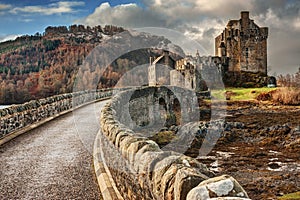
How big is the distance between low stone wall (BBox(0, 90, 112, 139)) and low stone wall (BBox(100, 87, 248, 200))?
5.87 m

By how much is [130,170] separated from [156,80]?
37.3 meters

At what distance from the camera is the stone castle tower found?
49659 mm

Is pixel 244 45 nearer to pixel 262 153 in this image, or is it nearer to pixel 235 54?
pixel 235 54

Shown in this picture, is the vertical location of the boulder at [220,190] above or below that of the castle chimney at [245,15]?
below

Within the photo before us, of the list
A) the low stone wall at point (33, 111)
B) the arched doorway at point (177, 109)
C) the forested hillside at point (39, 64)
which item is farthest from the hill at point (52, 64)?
the low stone wall at point (33, 111)

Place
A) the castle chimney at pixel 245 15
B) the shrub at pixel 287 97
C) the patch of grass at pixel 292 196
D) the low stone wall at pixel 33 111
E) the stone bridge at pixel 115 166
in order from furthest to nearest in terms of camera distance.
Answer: the castle chimney at pixel 245 15, the shrub at pixel 287 97, the low stone wall at pixel 33 111, the patch of grass at pixel 292 196, the stone bridge at pixel 115 166

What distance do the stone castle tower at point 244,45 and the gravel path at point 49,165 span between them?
39.7 m

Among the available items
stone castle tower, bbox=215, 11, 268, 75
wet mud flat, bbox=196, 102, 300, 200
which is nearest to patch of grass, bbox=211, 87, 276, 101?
wet mud flat, bbox=196, 102, 300, 200

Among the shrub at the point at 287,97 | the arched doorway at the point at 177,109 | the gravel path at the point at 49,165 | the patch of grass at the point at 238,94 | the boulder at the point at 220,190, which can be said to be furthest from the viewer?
the patch of grass at the point at 238,94

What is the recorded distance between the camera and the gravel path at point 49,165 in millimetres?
6254

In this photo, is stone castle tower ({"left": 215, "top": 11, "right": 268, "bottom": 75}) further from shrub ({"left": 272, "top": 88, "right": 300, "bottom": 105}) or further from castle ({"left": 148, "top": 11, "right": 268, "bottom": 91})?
shrub ({"left": 272, "top": 88, "right": 300, "bottom": 105})

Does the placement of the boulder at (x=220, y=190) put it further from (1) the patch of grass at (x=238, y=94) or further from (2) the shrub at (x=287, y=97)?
(1) the patch of grass at (x=238, y=94)

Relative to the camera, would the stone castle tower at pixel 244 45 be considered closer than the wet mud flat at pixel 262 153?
No

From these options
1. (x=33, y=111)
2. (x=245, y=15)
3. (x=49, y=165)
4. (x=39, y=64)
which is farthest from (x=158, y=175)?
(x=39, y=64)
